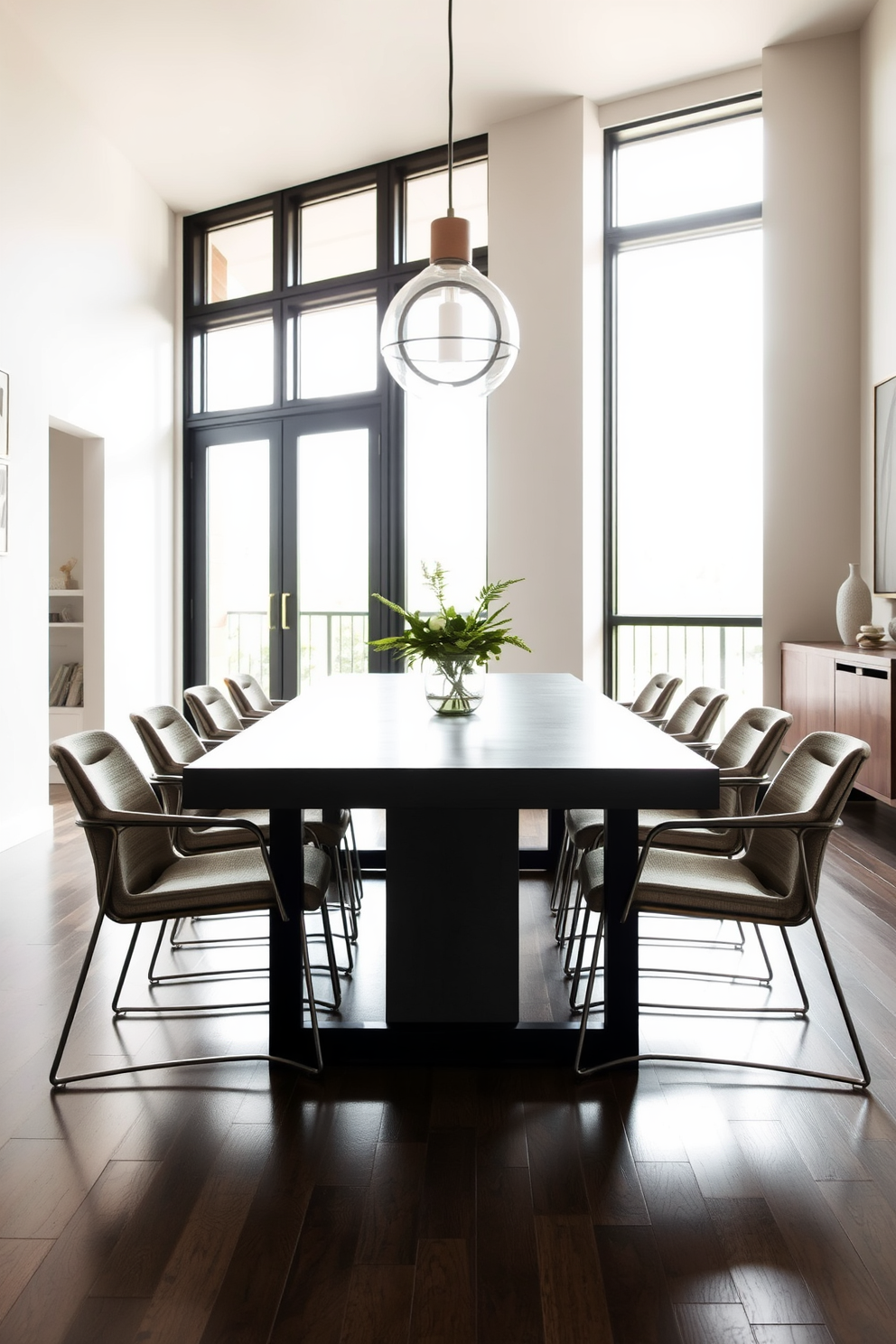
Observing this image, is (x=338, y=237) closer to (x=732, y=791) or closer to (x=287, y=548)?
Answer: (x=287, y=548)

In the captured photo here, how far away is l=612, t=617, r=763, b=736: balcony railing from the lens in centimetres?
630

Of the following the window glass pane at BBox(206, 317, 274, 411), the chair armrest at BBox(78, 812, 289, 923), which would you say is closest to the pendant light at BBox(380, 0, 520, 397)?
the chair armrest at BBox(78, 812, 289, 923)

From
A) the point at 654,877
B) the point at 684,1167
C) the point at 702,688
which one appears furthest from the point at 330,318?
the point at 684,1167

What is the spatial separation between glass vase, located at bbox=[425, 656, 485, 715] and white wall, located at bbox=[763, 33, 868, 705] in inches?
136

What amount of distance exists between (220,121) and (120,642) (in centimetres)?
331

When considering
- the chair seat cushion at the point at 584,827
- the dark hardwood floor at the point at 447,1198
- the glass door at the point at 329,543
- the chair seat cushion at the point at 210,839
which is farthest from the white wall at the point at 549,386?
the dark hardwood floor at the point at 447,1198

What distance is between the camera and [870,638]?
501cm

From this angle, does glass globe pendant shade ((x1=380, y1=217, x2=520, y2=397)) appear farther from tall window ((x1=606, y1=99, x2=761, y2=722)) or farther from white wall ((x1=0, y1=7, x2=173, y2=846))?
tall window ((x1=606, y1=99, x2=761, y2=722))

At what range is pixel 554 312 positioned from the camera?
6.25m

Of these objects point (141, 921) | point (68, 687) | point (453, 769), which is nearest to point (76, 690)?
point (68, 687)

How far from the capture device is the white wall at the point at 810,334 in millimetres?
5750

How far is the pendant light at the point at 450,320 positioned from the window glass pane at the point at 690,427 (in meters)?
3.32

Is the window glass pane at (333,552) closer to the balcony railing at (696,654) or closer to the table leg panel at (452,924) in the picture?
the balcony railing at (696,654)

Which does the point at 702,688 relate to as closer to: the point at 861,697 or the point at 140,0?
the point at 861,697
